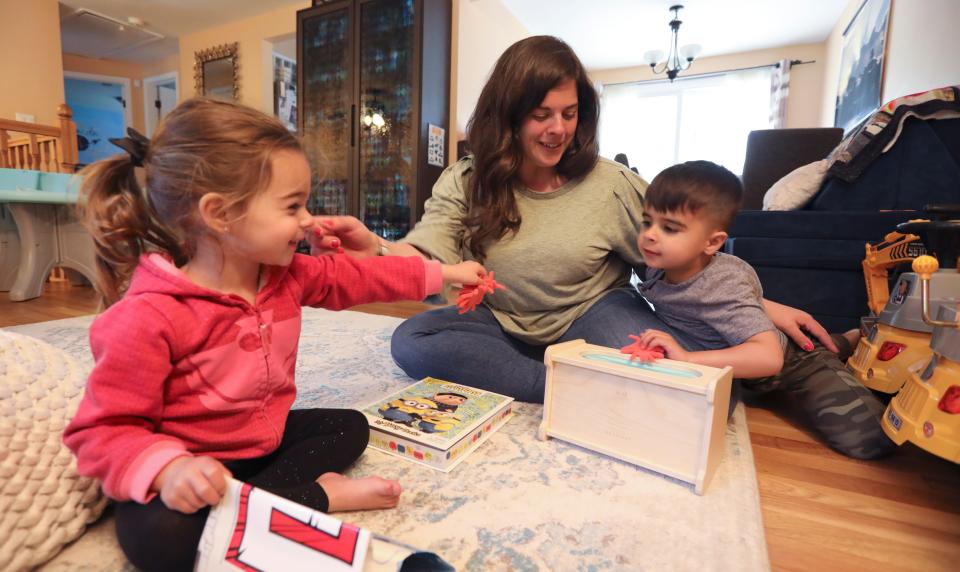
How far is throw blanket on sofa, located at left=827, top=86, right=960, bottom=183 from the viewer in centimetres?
144

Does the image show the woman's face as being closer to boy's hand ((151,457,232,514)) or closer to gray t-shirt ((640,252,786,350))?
gray t-shirt ((640,252,786,350))

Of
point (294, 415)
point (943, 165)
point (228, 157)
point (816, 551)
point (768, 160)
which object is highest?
point (768, 160)

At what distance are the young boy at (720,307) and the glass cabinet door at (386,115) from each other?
252cm

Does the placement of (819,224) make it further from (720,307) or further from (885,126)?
(720,307)

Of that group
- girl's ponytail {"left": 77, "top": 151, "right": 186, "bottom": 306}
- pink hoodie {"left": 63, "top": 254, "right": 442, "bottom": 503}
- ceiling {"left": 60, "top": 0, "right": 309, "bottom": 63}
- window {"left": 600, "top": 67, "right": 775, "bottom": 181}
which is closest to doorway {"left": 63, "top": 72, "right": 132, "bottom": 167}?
ceiling {"left": 60, "top": 0, "right": 309, "bottom": 63}

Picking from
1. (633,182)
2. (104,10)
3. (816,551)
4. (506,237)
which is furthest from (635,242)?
(104,10)

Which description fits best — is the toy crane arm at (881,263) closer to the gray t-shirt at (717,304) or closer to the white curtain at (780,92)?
the gray t-shirt at (717,304)

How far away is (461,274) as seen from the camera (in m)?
0.94

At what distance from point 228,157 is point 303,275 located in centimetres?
23

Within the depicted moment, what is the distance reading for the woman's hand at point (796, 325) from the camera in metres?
1.18

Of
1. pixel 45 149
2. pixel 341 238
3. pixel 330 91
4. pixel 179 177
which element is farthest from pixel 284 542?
pixel 45 149

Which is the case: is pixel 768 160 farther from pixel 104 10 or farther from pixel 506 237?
pixel 104 10

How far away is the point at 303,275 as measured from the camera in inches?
31.6

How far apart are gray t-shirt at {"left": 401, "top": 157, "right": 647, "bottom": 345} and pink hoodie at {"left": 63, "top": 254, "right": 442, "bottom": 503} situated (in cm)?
48
